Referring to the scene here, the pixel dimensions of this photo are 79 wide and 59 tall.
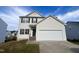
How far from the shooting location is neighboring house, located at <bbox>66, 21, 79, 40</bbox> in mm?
15911

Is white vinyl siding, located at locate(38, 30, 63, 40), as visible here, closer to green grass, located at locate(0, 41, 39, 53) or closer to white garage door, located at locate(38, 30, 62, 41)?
white garage door, located at locate(38, 30, 62, 41)

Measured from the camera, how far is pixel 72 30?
16.9 m

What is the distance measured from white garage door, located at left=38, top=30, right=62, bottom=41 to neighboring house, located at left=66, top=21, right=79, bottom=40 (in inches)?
105

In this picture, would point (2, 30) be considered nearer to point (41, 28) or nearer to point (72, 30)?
point (41, 28)

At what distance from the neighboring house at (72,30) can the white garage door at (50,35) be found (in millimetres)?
2658

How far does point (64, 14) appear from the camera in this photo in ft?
43.7

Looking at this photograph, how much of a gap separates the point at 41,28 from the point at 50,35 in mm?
1782

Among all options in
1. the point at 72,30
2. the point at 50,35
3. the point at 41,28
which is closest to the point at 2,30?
the point at 41,28

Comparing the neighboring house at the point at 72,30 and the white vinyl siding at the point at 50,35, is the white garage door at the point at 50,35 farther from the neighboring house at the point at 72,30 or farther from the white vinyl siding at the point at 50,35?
the neighboring house at the point at 72,30

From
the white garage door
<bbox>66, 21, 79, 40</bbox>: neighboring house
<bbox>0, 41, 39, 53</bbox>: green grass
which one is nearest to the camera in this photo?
<bbox>0, 41, 39, 53</bbox>: green grass

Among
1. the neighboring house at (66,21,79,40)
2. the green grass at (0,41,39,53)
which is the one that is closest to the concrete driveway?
the green grass at (0,41,39,53)
